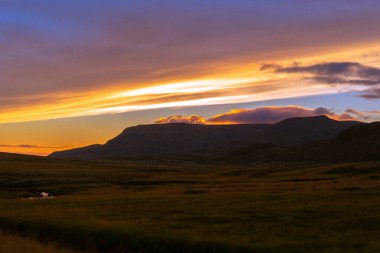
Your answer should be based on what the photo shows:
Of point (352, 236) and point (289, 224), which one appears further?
point (289, 224)

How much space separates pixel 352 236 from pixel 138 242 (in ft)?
43.5

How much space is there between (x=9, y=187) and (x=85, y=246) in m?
60.6

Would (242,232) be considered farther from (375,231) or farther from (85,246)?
(85,246)

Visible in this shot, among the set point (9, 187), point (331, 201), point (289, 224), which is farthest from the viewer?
point (9, 187)

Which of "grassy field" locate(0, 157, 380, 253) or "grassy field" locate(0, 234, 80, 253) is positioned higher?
"grassy field" locate(0, 234, 80, 253)

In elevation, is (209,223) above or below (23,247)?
below

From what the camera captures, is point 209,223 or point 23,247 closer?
point 23,247

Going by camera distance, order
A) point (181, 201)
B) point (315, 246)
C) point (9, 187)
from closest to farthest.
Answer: point (315, 246) < point (181, 201) < point (9, 187)

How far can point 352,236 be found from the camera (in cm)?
2842

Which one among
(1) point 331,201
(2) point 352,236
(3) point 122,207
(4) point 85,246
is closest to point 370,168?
(1) point 331,201

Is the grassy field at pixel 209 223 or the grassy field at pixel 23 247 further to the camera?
the grassy field at pixel 209 223

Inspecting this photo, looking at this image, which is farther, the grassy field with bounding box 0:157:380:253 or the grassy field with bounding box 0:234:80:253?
the grassy field with bounding box 0:157:380:253

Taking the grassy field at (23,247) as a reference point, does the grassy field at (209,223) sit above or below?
below

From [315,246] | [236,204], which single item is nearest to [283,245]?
[315,246]
